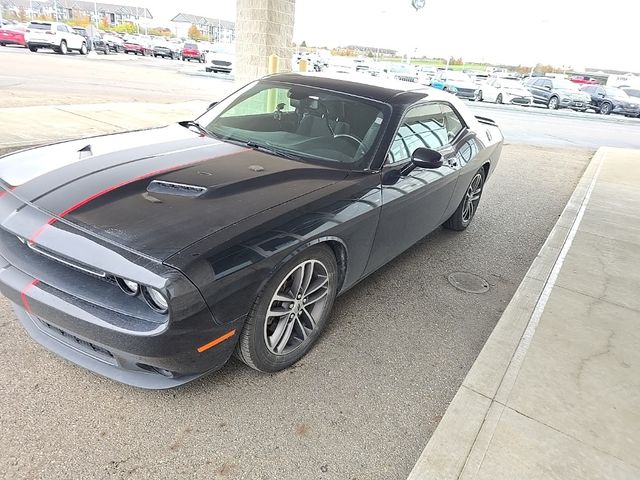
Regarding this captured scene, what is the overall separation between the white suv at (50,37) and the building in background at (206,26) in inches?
2658

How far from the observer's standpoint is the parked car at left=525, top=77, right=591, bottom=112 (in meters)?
24.7

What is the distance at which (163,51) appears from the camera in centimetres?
4019

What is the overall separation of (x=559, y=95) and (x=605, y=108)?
3.09 m

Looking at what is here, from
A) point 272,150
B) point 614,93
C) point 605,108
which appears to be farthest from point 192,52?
point 272,150

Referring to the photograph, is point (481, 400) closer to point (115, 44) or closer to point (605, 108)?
point (605, 108)

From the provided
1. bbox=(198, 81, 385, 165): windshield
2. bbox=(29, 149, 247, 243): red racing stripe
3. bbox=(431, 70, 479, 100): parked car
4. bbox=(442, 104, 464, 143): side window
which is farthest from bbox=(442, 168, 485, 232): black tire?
bbox=(431, 70, 479, 100): parked car

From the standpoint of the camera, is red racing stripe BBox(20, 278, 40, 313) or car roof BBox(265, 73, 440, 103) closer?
red racing stripe BBox(20, 278, 40, 313)

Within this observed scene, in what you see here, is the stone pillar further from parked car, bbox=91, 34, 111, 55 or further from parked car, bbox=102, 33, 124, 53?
parked car, bbox=102, 33, 124, 53

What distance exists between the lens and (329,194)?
106 inches

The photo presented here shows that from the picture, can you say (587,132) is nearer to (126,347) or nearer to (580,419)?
(580,419)

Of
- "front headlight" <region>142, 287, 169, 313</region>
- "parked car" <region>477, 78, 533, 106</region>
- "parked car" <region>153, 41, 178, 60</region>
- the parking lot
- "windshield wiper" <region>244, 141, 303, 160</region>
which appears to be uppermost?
"windshield wiper" <region>244, 141, 303, 160</region>

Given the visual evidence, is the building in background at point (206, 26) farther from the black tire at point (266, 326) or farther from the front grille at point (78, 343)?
the front grille at point (78, 343)

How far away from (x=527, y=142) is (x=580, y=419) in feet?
36.2

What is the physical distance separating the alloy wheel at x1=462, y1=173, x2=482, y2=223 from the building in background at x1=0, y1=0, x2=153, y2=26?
315 feet
